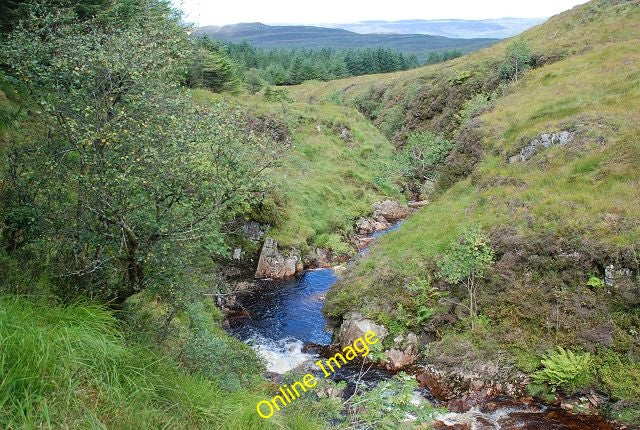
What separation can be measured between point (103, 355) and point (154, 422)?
1181 mm

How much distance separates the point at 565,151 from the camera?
26.0 meters

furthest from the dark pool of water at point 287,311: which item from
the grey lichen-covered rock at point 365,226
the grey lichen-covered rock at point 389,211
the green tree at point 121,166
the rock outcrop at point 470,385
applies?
the grey lichen-covered rock at point 389,211

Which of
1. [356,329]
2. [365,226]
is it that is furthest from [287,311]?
[365,226]

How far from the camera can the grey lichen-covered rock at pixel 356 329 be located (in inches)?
806

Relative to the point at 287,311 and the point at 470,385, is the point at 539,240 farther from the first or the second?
the point at 287,311

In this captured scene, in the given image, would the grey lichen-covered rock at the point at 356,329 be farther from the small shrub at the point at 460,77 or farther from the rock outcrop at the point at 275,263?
the small shrub at the point at 460,77

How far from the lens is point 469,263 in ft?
64.9

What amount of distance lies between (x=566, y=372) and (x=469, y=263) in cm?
552

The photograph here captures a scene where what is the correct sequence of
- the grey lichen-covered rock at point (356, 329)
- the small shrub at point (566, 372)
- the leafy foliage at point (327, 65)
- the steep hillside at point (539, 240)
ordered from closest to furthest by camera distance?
the small shrub at point (566, 372) → the steep hillside at point (539, 240) → the grey lichen-covered rock at point (356, 329) → the leafy foliage at point (327, 65)

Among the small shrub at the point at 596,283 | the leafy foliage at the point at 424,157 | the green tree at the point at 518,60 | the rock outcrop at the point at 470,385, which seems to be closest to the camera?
the rock outcrop at the point at 470,385

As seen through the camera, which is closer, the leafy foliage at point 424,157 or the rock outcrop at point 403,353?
the rock outcrop at point 403,353

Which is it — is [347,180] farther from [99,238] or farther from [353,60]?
[353,60]

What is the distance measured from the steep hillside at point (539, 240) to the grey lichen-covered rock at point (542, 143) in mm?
74

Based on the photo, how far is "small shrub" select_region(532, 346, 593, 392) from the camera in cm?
1619
